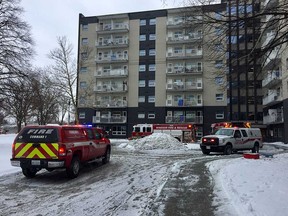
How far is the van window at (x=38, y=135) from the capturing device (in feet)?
37.3

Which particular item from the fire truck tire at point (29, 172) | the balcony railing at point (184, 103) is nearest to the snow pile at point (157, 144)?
the fire truck tire at point (29, 172)

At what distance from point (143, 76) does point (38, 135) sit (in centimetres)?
Result: 5055

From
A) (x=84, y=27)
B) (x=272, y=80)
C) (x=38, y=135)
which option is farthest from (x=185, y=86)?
(x=38, y=135)

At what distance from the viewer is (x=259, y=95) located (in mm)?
58594

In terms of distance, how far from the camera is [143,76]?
61469mm

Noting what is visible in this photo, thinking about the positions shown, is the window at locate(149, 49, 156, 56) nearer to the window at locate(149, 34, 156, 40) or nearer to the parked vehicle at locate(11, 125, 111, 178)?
the window at locate(149, 34, 156, 40)

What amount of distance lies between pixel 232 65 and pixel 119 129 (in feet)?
162

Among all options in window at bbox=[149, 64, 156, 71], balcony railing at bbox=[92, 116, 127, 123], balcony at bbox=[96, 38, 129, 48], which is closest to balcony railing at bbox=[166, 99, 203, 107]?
window at bbox=[149, 64, 156, 71]

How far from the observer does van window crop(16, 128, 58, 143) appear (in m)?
11.4

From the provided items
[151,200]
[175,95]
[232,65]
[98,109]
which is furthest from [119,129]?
[151,200]

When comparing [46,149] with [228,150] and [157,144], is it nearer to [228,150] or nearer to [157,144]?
[228,150]

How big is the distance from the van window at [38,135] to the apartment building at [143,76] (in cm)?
4582

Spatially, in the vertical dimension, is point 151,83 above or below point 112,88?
above

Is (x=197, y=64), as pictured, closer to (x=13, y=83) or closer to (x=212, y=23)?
(x=13, y=83)
